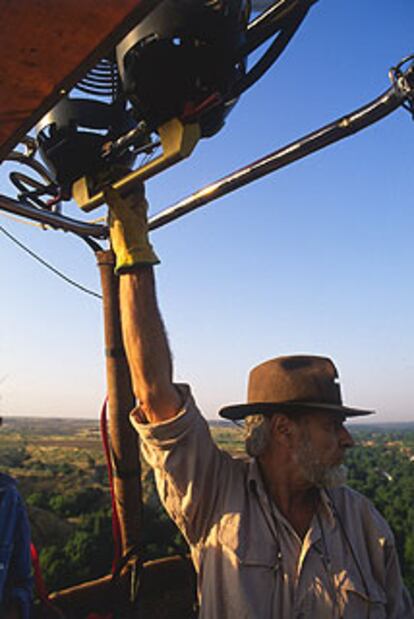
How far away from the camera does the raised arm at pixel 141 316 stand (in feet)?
6.01

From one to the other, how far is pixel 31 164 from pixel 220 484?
1.94 meters

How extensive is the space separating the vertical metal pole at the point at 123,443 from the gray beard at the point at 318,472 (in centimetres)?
122

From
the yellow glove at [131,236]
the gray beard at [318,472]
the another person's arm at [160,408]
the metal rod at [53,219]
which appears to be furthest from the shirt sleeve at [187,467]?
the metal rod at [53,219]

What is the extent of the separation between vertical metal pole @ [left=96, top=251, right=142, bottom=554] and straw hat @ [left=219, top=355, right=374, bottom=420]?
2.73 feet

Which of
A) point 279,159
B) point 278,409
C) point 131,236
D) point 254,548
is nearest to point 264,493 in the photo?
point 254,548

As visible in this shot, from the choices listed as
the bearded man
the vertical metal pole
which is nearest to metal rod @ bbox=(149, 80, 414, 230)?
the bearded man

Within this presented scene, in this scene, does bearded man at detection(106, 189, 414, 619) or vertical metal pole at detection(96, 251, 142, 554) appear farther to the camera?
vertical metal pole at detection(96, 251, 142, 554)

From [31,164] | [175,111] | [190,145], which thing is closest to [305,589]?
[190,145]

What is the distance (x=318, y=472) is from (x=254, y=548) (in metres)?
0.46

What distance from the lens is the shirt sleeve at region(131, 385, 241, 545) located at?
181cm

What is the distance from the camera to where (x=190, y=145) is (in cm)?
139

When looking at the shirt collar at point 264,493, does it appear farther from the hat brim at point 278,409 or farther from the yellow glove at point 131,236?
the yellow glove at point 131,236

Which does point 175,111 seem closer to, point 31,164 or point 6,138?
point 6,138

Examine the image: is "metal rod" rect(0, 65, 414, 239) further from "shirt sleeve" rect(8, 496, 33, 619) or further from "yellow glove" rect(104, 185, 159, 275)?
"shirt sleeve" rect(8, 496, 33, 619)
